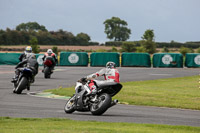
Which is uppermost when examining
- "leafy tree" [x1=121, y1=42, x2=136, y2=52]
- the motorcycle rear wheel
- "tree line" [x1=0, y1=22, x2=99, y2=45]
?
"tree line" [x1=0, y1=22, x2=99, y2=45]

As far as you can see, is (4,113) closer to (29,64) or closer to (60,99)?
(60,99)

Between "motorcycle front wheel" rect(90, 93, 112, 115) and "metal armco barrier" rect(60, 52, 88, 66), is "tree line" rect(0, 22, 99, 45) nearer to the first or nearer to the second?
"metal armco barrier" rect(60, 52, 88, 66)

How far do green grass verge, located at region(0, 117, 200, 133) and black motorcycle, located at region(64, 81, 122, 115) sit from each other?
1483mm

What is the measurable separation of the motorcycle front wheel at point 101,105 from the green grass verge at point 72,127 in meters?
1.44

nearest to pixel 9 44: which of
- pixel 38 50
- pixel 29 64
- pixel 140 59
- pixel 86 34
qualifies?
pixel 38 50

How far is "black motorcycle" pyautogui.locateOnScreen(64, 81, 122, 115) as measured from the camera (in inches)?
524

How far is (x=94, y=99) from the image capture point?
13648 mm

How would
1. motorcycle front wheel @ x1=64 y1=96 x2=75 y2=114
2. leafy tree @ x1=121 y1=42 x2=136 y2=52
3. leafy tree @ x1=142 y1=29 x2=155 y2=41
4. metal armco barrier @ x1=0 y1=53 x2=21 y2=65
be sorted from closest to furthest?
motorcycle front wheel @ x1=64 y1=96 x2=75 y2=114
metal armco barrier @ x1=0 y1=53 x2=21 y2=65
leafy tree @ x1=121 y1=42 x2=136 y2=52
leafy tree @ x1=142 y1=29 x2=155 y2=41

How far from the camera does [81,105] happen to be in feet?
45.5

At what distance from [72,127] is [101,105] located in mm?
2833

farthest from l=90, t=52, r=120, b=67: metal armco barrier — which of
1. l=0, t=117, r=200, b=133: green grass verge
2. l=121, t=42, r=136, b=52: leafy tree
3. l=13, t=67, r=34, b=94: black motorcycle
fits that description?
l=121, t=42, r=136, b=52: leafy tree

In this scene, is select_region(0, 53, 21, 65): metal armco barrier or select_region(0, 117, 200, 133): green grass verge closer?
select_region(0, 117, 200, 133): green grass verge

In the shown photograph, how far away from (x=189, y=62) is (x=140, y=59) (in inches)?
194

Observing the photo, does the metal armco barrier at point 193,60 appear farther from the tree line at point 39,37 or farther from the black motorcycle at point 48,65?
the tree line at point 39,37
